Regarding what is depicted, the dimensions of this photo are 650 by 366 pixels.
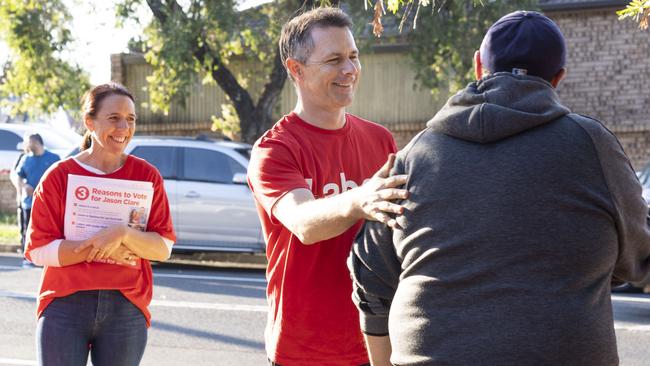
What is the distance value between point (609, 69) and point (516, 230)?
1678 cm

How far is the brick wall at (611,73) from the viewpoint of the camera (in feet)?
59.2

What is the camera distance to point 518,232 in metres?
2.30

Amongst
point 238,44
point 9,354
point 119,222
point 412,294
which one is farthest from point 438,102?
point 412,294

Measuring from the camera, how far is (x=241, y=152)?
13.9m

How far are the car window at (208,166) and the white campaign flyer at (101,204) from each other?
9.32m

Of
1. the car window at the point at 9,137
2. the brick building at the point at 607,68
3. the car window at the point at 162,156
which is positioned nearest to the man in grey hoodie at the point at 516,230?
the car window at the point at 162,156

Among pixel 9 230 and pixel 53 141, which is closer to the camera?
pixel 9 230

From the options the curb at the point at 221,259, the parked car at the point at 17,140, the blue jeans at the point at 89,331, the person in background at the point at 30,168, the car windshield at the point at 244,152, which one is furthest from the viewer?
the parked car at the point at 17,140

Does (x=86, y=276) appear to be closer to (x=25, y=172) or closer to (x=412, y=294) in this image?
(x=412, y=294)

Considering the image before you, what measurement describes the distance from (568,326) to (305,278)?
1.25m

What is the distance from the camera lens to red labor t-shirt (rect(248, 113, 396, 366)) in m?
3.34

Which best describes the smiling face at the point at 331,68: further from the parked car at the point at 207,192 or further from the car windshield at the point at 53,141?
the car windshield at the point at 53,141

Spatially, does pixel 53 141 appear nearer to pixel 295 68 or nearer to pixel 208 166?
pixel 208 166

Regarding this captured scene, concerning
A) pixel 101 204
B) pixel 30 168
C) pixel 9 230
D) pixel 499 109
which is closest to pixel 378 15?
pixel 499 109
